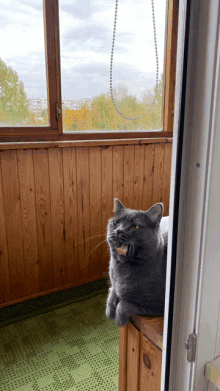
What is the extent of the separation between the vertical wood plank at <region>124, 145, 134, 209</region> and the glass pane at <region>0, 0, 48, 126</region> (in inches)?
26.4

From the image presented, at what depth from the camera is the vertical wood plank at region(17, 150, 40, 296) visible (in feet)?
5.81

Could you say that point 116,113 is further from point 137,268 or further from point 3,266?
→ point 137,268

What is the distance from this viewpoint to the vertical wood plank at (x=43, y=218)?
5.97 feet

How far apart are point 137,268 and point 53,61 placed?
1430 mm

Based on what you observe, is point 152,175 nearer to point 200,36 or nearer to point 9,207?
point 9,207

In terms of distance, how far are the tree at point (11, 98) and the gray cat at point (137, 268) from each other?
113cm

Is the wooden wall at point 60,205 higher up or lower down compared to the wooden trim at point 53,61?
lower down

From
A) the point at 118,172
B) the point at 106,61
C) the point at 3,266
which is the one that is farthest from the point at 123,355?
the point at 106,61

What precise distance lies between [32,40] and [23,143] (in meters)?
0.62

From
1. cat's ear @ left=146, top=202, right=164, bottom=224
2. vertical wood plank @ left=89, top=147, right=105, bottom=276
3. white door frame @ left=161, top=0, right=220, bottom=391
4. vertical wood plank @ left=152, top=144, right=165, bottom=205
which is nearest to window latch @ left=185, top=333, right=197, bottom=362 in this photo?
white door frame @ left=161, top=0, right=220, bottom=391

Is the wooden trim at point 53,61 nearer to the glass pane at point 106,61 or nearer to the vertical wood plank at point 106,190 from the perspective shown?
the glass pane at point 106,61

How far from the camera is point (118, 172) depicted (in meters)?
2.14

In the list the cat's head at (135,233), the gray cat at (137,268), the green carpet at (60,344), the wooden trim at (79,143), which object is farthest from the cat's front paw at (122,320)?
the wooden trim at (79,143)

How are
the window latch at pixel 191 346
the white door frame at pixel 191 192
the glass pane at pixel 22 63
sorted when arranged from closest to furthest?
the white door frame at pixel 191 192 → the window latch at pixel 191 346 → the glass pane at pixel 22 63
